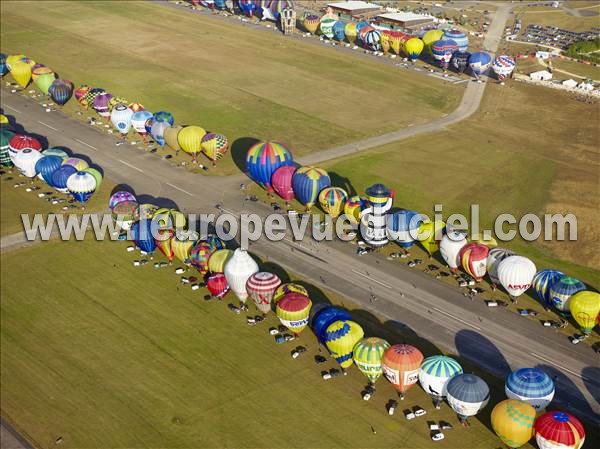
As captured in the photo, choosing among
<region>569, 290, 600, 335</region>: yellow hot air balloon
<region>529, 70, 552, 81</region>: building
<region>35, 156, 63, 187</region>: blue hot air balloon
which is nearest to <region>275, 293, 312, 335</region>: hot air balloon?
<region>569, 290, 600, 335</region>: yellow hot air balloon

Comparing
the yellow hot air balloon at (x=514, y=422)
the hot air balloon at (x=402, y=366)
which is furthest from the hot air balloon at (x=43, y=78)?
the yellow hot air balloon at (x=514, y=422)

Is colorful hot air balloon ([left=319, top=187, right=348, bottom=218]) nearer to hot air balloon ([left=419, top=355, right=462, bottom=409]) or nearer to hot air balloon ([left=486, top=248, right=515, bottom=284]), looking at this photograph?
hot air balloon ([left=486, top=248, right=515, bottom=284])

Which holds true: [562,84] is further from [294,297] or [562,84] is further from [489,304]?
[294,297]

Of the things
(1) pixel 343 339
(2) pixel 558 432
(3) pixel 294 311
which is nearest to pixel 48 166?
(3) pixel 294 311

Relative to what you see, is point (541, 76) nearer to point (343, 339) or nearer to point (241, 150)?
point (241, 150)

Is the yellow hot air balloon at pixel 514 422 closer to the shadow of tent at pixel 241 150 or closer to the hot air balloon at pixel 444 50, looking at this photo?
the shadow of tent at pixel 241 150
